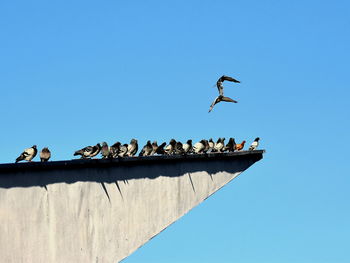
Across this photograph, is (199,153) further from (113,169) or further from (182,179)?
(113,169)

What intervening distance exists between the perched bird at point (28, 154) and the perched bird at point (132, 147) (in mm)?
4967

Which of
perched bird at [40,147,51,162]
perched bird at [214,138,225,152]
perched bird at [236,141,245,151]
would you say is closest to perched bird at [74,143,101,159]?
perched bird at [40,147,51,162]

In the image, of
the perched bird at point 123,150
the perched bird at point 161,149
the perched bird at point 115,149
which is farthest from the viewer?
the perched bird at point 161,149

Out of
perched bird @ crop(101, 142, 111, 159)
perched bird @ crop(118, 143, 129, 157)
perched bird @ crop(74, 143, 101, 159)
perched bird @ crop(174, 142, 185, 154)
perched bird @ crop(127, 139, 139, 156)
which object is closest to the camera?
perched bird @ crop(74, 143, 101, 159)

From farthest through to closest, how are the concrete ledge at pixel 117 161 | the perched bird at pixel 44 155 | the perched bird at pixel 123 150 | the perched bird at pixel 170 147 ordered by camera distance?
the perched bird at pixel 170 147, the perched bird at pixel 123 150, the perched bird at pixel 44 155, the concrete ledge at pixel 117 161

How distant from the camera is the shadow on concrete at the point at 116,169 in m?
47.8

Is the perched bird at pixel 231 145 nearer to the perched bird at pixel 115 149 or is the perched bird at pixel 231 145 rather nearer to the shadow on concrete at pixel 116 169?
the shadow on concrete at pixel 116 169

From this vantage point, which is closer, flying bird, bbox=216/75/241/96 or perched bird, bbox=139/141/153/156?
perched bird, bbox=139/141/153/156

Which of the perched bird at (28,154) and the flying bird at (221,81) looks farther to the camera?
the flying bird at (221,81)

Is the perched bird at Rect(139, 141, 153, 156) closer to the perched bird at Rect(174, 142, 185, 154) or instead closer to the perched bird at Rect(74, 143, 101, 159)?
the perched bird at Rect(174, 142, 185, 154)

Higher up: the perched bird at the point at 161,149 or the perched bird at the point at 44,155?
the perched bird at the point at 161,149

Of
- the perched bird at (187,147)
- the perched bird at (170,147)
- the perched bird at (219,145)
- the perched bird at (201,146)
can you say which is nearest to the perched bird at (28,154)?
the perched bird at (170,147)

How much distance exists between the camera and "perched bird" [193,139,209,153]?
54278 millimetres

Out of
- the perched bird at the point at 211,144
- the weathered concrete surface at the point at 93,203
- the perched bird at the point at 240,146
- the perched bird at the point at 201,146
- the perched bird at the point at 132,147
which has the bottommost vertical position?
the weathered concrete surface at the point at 93,203
